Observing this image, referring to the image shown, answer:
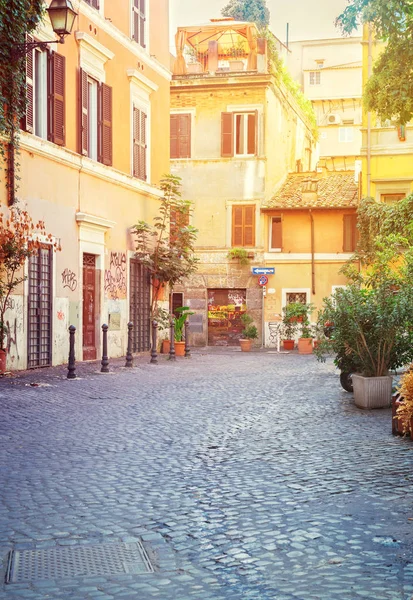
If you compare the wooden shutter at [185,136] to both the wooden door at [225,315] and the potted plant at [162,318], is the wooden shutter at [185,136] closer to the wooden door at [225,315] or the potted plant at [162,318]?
the wooden door at [225,315]

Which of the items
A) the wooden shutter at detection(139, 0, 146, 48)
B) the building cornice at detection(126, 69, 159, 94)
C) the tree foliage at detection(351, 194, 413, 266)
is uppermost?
the wooden shutter at detection(139, 0, 146, 48)

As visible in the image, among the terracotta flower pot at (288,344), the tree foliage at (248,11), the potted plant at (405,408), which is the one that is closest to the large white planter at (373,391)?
the potted plant at (405,408)

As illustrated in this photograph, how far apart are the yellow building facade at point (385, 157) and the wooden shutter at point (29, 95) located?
16753 millimetres

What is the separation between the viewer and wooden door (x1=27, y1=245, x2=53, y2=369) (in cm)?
1794

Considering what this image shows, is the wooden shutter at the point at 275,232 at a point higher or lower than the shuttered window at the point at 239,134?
lower

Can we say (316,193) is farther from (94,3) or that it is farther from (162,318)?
(94,3)

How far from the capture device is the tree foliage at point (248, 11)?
148 feet

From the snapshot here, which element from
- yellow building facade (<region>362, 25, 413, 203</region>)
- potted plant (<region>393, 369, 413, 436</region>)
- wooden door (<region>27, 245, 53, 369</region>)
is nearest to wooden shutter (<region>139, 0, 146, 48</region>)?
wooden door (<region>27, 245, 53, 369</region>)

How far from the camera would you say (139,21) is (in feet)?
80.8

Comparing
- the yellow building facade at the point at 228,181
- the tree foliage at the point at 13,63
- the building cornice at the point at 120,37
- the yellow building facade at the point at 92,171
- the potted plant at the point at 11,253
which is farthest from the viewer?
the yellow building facade at the point at 228,181

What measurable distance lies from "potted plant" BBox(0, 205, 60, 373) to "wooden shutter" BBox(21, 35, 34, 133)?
1.74m

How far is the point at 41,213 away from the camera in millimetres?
18453

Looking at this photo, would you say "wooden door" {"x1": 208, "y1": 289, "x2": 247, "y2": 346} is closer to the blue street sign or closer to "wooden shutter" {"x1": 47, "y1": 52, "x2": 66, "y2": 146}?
the blue street sign

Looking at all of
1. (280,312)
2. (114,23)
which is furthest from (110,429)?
(280,312)
